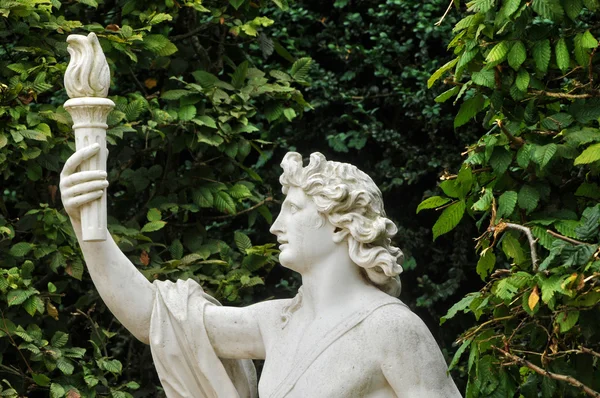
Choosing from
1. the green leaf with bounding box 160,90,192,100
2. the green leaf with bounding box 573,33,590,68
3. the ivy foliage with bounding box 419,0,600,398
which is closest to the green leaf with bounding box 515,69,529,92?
the ivy foliage with bounding box 419,0,600,398

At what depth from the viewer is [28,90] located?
8.84 metres

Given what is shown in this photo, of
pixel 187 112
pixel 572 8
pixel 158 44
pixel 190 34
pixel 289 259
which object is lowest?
pixel 187 112

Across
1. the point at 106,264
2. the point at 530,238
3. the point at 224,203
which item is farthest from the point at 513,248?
the point at 224,203

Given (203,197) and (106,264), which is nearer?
(106,264)

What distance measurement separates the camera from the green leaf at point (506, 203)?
747cm

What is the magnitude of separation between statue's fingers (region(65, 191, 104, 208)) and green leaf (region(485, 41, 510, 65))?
75.7 inches

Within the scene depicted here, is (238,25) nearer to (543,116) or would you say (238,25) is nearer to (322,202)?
(543,116)

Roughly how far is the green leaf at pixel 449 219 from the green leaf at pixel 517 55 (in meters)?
0.66

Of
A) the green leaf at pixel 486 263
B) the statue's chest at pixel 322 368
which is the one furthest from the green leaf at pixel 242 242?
the statue's chest at pixel 322 368

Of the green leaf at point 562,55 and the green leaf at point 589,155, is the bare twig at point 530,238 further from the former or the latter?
the green leaf at point 562,55

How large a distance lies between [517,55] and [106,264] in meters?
2.06

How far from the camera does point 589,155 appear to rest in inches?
281

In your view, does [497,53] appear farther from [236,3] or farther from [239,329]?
[236,3]

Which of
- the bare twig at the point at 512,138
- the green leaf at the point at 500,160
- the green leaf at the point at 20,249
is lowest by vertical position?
the green leaf at the point at 20,249
